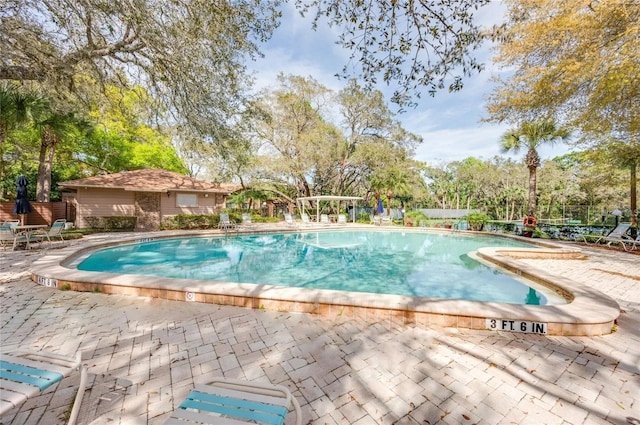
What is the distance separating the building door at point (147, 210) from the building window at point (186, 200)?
120 centimetres

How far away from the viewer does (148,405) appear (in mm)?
2256

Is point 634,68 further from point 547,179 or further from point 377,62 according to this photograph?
point 547,179

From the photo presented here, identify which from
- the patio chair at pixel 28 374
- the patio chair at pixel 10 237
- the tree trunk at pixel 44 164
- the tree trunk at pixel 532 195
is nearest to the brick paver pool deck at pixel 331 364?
the patio chair at pixel 28 374

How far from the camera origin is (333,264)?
9.84 metres

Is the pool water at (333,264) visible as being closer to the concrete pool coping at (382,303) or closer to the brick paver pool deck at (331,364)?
the concrete pool coping at (382,303)

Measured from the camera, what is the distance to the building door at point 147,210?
16797 mm

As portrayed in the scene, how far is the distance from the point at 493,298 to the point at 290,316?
4949mm

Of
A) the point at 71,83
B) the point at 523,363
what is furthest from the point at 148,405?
the point at 71,83

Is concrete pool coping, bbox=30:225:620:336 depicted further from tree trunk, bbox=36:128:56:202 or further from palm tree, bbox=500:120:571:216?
palm tree, bbox=500:120:571:216

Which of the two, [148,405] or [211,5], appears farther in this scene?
[211,5]

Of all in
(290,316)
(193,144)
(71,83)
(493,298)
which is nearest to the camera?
(290,316)

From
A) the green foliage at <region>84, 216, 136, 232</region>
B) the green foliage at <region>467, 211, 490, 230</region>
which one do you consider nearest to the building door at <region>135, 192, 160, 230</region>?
the green foliage at <region>84, 216, 136, 232</region>

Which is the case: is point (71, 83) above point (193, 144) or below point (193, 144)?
above

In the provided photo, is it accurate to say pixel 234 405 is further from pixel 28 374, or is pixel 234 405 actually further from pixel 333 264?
pixel 333 264
